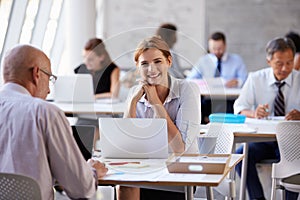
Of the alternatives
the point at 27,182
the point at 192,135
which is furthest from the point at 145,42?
the point at 27,182

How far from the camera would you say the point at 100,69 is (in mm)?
7215

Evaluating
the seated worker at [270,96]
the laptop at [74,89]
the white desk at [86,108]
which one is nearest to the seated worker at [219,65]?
the laptop at [74,89]

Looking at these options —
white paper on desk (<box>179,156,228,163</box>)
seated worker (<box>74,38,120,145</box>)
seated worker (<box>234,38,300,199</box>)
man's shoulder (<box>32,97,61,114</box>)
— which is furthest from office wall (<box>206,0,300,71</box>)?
man's shoulder (<box>32,97,61,114</box>)

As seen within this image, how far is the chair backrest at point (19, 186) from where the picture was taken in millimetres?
2613

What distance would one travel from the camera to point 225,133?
417 centimetres

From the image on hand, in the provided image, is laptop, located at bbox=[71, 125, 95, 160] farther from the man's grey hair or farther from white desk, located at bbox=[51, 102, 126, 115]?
the man's grey hair

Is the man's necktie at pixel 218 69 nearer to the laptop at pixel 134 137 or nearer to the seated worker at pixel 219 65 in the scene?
the seated worker at pixel 219 65

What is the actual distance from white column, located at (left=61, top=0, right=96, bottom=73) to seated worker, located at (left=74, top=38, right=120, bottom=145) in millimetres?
1701

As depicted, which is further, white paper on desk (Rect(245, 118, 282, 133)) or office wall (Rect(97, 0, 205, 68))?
office wall (Rect(97, 0, 205, 68))

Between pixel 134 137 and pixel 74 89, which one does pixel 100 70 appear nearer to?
pixel 74 89

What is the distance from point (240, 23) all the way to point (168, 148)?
811cm

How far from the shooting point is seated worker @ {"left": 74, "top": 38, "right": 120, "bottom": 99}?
7074 mm

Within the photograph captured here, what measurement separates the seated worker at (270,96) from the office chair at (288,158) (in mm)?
948

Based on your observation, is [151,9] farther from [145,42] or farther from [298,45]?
[145,42]
